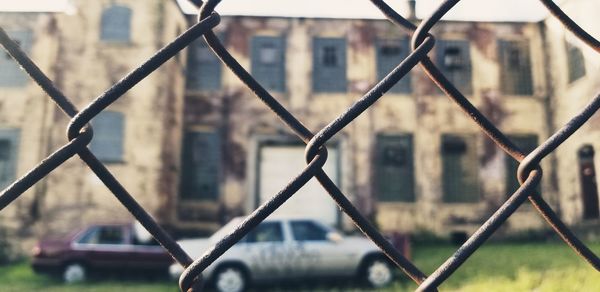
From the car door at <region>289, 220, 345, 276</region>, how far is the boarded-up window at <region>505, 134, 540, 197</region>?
35.0ft

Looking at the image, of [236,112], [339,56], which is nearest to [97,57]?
[236,112]

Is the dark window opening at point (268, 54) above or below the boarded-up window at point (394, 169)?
above

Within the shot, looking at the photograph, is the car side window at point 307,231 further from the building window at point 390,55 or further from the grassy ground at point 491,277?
the building window at point 390,55

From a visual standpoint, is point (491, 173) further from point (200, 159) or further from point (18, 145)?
point (18, 145)

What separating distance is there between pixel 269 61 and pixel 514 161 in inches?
396

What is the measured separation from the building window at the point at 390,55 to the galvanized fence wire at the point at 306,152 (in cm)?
1865

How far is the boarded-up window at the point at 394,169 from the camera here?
18.5 meters

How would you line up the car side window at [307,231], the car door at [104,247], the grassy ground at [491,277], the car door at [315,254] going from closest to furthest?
the grassy ground at [491,277] → the car door at [315,254] → the car side window at [307,231] → the car door at [104,247]

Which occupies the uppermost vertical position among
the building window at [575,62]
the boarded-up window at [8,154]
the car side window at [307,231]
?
the building window at [575,62]

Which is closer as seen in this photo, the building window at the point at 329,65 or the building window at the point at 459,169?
the building window at the point at 459,169

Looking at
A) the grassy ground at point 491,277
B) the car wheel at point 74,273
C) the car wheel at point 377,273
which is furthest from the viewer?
the car wheel at point 74,273

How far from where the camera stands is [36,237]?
15703mm

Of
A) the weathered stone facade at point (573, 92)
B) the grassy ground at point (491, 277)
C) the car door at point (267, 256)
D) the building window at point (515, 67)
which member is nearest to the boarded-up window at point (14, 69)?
the grassy ground at point (491, 277)

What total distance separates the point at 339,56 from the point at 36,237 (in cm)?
1228
